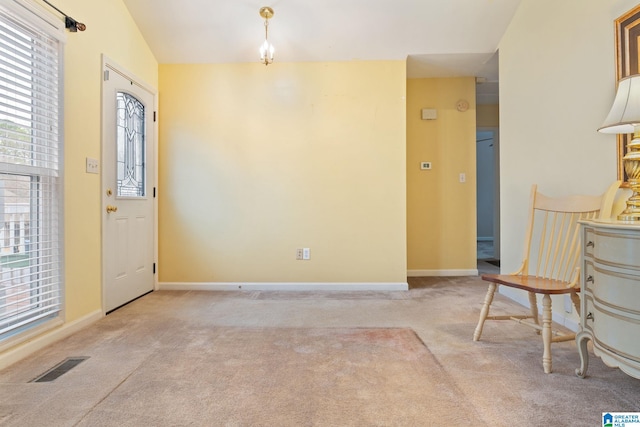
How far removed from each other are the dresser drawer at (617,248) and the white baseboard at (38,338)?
3083 mm

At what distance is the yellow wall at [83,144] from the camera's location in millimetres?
2285

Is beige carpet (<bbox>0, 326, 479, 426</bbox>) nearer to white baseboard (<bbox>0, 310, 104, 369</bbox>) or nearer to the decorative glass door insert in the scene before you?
white baseboard (<bbox>0, 310, 104, 369</bbox>)

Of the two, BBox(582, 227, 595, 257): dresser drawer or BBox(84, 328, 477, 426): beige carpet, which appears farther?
BBox(582, 227, 595, 257): dresser drawer

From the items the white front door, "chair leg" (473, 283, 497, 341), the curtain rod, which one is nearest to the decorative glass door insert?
the white front door

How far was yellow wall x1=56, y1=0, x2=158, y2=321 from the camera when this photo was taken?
7.50 ft

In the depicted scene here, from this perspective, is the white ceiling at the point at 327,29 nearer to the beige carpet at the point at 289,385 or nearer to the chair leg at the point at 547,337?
the chair leg at the point at 547,337

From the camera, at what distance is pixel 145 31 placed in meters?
3.16

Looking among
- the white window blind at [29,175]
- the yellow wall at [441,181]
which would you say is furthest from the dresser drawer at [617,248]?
→ the white window blind at [29,175]

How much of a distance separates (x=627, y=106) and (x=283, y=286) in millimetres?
2961

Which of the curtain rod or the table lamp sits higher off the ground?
the curtain rod

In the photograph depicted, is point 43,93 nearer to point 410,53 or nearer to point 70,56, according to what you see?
point 70,56

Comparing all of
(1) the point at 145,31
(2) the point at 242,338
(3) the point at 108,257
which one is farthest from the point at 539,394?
(1) the point at 145,31

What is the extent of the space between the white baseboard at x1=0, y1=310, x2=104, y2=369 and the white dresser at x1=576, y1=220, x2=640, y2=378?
9.95 feet

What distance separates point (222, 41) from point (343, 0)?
1247mm
